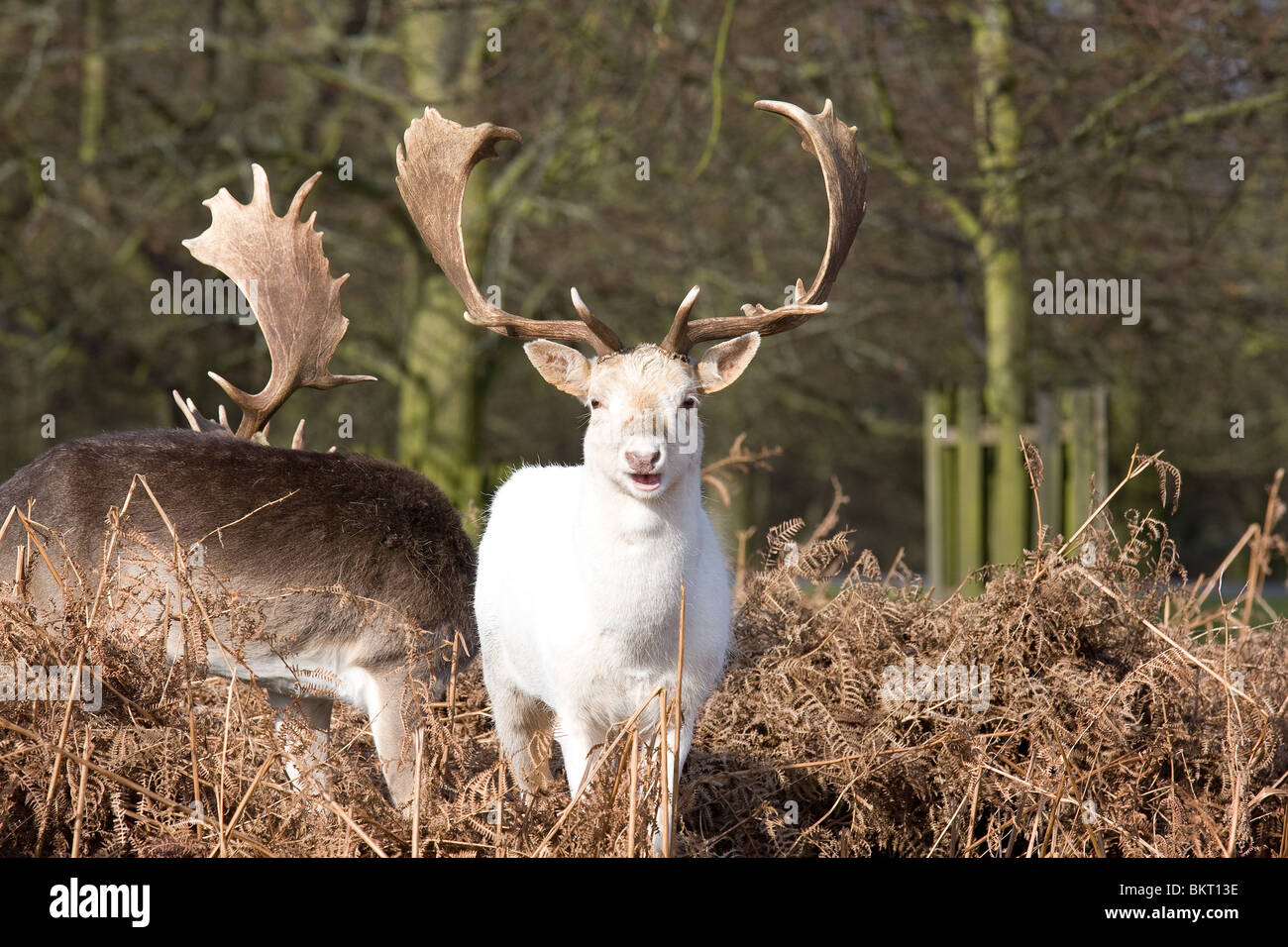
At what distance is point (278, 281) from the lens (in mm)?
5480

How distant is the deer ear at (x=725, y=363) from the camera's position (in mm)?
3846

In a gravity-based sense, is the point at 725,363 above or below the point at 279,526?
above

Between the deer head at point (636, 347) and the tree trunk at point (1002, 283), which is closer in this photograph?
the deer head at point (636, 347)

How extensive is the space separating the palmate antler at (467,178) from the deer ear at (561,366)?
7.9 inches

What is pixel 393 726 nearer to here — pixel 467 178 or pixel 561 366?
pixel 561 366

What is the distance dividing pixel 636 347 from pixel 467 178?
3.11 feet

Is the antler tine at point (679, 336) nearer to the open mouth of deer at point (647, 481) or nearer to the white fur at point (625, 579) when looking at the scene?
the white fur at point (625, 579)

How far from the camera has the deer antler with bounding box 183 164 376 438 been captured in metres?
5.43

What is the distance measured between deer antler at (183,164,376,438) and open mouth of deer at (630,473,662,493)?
7.52 ft

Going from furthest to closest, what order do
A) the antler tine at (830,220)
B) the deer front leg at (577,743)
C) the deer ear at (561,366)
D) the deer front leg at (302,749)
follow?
the antler tine at (830,220) → the deer ear at (561,366) → the deer front leg at (577,743) → the deer front leg at (302,749)

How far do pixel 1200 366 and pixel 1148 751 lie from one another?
10033mm

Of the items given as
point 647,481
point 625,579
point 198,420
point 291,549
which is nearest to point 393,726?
point 291,549

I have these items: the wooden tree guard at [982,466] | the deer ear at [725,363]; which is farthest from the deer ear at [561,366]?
the wooden tree guard at [982,466]

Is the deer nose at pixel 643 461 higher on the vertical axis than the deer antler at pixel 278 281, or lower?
lower
